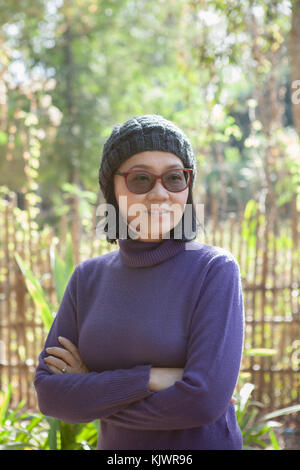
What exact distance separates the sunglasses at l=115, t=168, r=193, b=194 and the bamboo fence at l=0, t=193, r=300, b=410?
249 cm

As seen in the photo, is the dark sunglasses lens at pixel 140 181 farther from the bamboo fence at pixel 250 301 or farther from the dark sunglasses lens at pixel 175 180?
the bamboo fence at pixel 250 301

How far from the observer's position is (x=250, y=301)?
3939mm

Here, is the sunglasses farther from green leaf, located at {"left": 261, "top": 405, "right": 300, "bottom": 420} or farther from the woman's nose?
green leaf, located at {"left": 261, "top": 405, "right": 300, "bottom": 420}

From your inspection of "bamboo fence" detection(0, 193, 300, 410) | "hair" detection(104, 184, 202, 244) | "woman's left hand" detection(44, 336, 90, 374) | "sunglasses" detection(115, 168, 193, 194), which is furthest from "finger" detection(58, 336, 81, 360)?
"bamboo fence" detection(0, 193, 300, 410)

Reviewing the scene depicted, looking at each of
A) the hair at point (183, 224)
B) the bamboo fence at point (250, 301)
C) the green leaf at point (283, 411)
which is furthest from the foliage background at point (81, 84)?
the hair at point (183, 224)

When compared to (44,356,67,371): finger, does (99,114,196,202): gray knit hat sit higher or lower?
higher

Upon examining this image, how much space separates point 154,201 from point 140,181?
0.07 m

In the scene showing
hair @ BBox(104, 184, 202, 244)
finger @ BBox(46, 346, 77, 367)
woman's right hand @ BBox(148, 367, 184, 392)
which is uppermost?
hair @ BBox(104, 184, 202, 244)

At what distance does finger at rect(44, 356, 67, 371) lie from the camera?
1.35 meters

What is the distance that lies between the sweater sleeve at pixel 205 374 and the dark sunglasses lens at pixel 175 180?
10.9 inches

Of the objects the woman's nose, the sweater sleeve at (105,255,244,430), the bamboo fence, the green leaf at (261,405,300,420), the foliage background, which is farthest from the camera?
the foliage background

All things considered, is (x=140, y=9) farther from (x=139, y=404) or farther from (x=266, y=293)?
(x=139, y=404)

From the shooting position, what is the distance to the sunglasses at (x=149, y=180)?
4.30ft

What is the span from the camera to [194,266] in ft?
4.28
